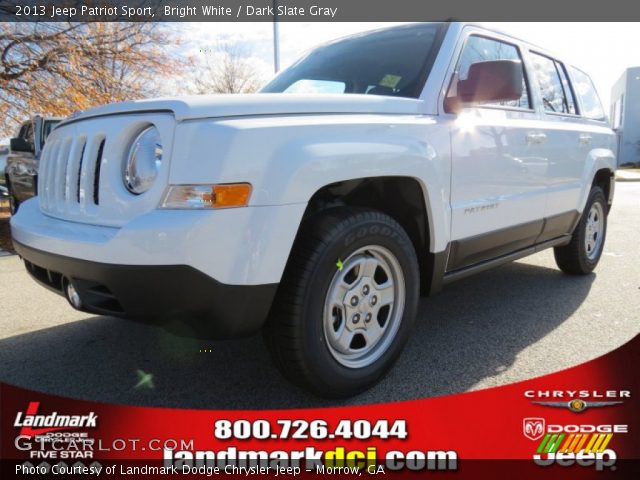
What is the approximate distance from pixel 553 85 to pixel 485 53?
1194mm

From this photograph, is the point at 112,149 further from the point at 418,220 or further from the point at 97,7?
the point at 97,7

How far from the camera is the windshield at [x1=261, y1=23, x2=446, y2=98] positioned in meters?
2.94

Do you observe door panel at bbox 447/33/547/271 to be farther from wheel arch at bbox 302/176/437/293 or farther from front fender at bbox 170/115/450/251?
front fender at bbox 170/115/450/251

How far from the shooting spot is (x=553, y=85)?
13.8 feet

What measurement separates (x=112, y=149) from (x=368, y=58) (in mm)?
1788

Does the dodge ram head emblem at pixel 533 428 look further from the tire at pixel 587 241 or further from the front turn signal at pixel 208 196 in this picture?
the tire at pixel 587 241

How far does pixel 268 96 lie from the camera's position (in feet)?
7.40

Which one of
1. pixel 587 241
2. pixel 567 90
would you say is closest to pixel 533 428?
pixel 587 241

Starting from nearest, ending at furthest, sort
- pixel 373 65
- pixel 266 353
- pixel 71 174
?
1. pixel 71 174
2. pixel 266 353
3. pixel 373 65

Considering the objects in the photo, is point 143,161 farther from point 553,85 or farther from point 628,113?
point 628,113

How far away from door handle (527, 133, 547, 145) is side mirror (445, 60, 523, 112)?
0.70 metres

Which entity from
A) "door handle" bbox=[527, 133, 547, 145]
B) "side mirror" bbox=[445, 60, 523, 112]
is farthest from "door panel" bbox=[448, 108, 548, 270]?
"side mirror" bbox=[445, 60, 523, 112]

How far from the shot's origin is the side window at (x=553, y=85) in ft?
13.0

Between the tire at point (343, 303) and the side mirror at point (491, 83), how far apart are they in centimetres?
91
